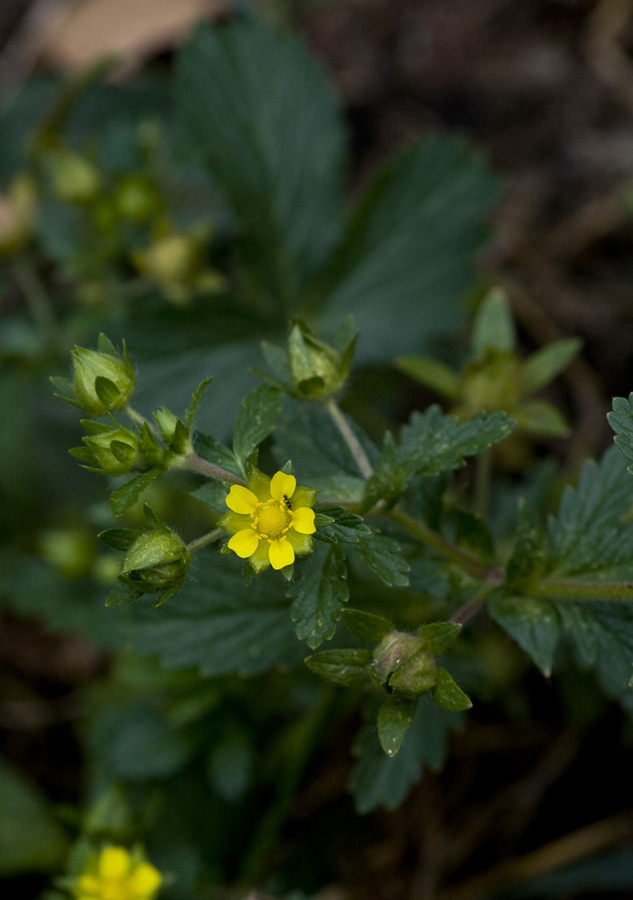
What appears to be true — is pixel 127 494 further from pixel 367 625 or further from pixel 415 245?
pixel 415 245

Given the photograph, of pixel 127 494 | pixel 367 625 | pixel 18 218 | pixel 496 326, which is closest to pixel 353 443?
pixel 367 625

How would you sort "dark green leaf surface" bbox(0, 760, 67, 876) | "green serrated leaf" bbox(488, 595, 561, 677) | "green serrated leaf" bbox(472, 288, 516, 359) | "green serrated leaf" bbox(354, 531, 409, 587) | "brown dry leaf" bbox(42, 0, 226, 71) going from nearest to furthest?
"green serrated leaf" bbox(354, 531, 409, 587), "green serrated leaf" bbox(488, 595, 561, 677), "green serrated leaf" bbox(472, 288, 516, 359), "dark green leaf surface" bbox(0, 760, 67, 876), "brown dry leaf" bbox(42, 0, 226, 71)

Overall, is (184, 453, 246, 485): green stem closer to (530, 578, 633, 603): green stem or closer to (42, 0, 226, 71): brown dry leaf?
(530, 578, 633, 603): green stem

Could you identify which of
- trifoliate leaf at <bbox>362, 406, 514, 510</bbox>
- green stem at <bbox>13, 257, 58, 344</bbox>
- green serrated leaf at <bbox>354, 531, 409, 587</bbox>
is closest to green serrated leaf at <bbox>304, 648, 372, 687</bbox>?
green serrated leaf at <bbox>354, 531, 409, 587</bbox>

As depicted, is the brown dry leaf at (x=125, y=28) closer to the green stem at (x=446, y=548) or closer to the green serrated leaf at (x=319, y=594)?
the green stem at (x=446, y=548)

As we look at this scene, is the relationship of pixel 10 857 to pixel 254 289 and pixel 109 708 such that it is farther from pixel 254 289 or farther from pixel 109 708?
pixel 254 289

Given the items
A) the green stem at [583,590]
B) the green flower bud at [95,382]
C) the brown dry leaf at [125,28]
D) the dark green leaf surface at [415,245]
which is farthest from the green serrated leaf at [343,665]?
the brown dry leaf at [125,28]
